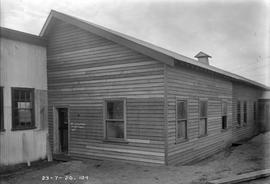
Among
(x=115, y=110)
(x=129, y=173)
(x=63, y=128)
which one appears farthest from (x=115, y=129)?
(x=63, y=128)

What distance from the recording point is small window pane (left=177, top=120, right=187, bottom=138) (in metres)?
9.29

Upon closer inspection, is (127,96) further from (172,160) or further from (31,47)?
(31,47)

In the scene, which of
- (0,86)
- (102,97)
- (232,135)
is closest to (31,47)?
(0,86)

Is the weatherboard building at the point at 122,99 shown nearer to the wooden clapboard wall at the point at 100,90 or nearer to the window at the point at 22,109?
the wooden clapboard wall at the point at 100,90

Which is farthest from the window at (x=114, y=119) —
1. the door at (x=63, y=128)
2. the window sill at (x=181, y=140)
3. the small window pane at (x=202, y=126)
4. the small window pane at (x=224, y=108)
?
the small window pane at (x=224, y=108)

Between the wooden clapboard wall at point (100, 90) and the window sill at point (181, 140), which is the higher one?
the wooden clapboard wall at point (100, 90)

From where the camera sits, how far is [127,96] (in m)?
8.97

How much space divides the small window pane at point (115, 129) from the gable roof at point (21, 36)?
4553mm

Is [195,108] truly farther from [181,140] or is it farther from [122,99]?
[122,99]

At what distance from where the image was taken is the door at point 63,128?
11.0m

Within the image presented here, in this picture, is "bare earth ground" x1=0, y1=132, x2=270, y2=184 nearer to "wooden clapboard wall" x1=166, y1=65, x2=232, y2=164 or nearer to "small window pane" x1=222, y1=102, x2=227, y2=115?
"wooden clapboard wall" x1=166, y1=65, x2=232, y2=164

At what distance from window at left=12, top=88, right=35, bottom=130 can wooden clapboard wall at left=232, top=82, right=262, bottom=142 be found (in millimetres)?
11078

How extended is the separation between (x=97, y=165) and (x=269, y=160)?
6.08 metres

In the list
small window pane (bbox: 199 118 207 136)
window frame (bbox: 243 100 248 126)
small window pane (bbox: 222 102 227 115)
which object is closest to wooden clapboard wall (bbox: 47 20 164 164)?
small window pane (bbox: 199 118 207 136)
